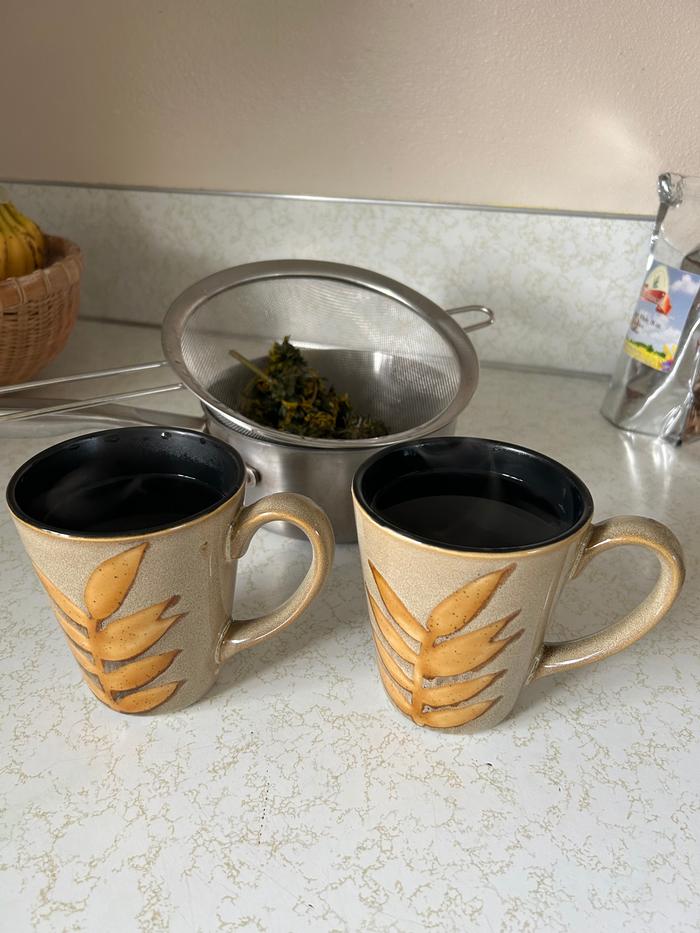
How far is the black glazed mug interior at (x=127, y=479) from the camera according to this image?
0.40 metres

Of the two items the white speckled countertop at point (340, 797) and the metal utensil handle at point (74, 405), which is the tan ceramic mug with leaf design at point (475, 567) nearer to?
the white speckled countertop at point (340, 797)

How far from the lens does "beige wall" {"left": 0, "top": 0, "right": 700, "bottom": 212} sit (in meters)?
0.77

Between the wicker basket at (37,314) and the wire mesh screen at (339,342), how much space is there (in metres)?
0.16

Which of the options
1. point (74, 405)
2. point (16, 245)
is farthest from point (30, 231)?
point (74, 405)

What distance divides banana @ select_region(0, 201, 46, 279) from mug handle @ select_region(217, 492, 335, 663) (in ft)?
1.69

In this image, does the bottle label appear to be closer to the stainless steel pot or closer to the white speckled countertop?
the stainless steel pot

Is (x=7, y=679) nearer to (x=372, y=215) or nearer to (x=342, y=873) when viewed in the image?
(x=342, y=873)

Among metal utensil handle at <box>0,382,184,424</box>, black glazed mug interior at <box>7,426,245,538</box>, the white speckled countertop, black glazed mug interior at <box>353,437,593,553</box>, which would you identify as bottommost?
the white speckled countertop

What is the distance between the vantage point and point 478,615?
372 mm

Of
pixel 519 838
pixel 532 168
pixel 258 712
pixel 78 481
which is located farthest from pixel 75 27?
pixel 519 838

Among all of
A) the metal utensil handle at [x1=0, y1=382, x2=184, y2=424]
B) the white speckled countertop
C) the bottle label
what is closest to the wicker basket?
the metal utensil handle at [x1=0, y1=382, x2=184, y2=424]

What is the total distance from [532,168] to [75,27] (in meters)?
0.52

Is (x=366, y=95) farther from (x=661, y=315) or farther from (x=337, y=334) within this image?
(x=661, y=315)

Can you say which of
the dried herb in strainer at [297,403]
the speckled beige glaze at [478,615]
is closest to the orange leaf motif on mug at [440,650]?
the speckled beige glaze at [478,615]
